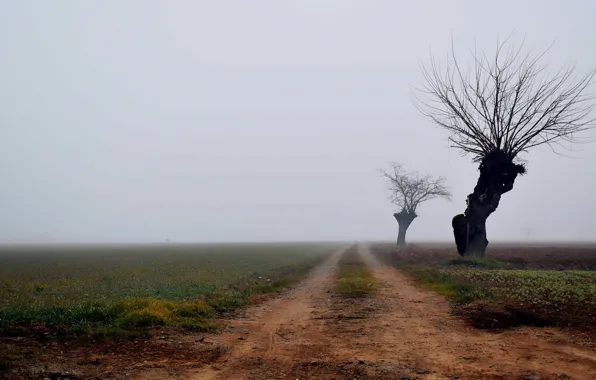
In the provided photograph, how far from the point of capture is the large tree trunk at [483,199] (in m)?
32.0

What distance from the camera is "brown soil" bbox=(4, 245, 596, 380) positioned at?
8.21m

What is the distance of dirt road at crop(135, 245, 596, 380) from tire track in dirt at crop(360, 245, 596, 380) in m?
0.02

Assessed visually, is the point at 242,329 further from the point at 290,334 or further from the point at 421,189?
the point at 421,189

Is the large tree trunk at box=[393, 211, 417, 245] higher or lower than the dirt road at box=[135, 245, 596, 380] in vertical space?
higher

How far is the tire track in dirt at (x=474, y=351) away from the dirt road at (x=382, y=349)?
0.02 metres

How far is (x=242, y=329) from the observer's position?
41.5 feet

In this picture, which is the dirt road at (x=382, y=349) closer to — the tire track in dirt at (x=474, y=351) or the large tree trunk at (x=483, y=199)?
the tire track in dirt at (x=474, y=351)

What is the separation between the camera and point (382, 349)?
32.6 ft

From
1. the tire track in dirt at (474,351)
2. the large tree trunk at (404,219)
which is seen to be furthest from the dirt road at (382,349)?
the large tree trunk at (404,219)

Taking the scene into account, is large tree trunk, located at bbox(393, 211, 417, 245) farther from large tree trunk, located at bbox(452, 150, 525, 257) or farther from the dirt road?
the dirt road

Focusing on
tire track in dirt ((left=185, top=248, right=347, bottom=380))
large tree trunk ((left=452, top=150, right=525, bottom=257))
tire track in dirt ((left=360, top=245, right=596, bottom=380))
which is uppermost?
large tree trunk ((left=452, top=150, right=525, bottom=257))

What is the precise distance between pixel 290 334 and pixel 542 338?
21.5 feet

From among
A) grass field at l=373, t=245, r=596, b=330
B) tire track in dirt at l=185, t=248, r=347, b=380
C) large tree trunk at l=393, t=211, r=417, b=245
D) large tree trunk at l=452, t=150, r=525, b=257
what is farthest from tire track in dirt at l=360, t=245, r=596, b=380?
large tree trunk at l=393, t=211, r=417, b=245

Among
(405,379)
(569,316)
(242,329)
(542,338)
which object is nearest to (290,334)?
(242,329)
